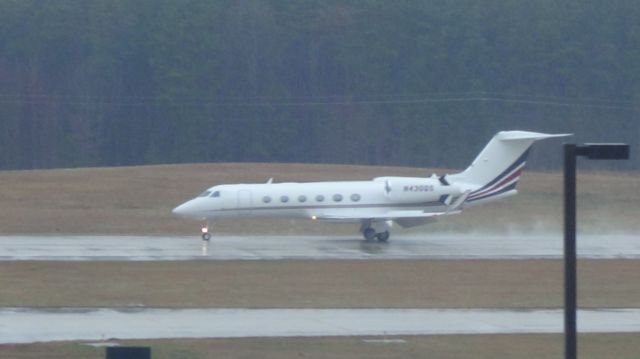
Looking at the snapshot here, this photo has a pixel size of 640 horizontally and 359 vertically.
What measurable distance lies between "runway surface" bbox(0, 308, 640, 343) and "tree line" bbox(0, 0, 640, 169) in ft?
222

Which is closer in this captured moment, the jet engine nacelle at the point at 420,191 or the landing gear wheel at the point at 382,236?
the landing gear wheel at the point at 382,236

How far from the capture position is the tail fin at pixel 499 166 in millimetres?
43344

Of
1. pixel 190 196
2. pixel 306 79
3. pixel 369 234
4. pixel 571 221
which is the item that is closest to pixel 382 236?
pixel 369 234

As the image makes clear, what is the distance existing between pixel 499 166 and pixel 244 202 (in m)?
9.21

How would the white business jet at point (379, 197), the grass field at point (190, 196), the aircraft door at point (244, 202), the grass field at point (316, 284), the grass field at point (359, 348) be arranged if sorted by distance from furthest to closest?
the grass field at point (190, 196)
the white business jet at point (379, 197)
the aircraft door at point (244, 202)
the grass field at point (316, 284)
the grass field at point (359, 348)

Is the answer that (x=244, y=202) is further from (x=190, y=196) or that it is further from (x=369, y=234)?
(x=190, y=196)

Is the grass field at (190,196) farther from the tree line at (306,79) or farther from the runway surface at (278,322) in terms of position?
the runway surface at (278,322)

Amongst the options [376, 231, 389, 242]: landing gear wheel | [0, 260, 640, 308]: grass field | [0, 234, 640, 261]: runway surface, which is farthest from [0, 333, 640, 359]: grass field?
[376, 231, 389, 242]: landing gear wheel

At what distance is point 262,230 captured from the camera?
48.0 meters

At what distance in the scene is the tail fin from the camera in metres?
43.3

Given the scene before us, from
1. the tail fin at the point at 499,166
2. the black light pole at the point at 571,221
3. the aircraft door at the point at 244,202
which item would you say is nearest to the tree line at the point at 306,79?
the tail fin at the point at 499,166

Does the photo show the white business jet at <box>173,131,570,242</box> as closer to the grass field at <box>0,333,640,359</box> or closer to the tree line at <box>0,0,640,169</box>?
the grass field at <box>0,333,640,359</box>

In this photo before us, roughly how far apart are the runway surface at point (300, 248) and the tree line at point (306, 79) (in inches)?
1868

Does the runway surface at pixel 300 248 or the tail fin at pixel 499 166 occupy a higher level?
the tail fin at pixel 499 166
